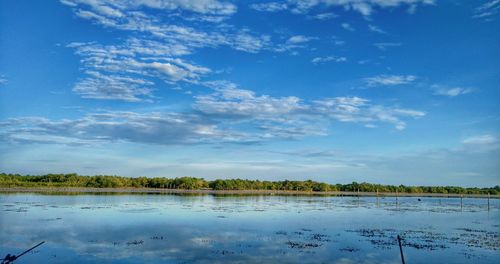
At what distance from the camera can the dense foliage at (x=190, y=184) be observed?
353ft

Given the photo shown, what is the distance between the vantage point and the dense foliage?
108m

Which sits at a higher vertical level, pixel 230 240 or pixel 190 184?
pixel 190 184

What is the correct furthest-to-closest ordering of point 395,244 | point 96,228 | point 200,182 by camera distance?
1. point 200,182
2. point 96,228
3. point 395,244

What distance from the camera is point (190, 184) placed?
415ft

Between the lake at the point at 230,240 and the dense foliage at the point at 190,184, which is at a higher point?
the dense foliage at the point at 190,184

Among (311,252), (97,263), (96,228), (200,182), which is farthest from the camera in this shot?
(200,182)

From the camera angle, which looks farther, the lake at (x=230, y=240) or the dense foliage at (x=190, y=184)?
the dense foliage at (x=190, y=184)

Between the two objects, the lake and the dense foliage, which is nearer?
the lake

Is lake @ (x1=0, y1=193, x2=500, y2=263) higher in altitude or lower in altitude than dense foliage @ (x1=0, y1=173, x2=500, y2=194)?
lower

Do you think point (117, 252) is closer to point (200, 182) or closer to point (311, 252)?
point (311, 252)

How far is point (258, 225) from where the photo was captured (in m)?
30.9

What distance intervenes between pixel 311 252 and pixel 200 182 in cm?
11179

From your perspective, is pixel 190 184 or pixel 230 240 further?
pixel 190 184

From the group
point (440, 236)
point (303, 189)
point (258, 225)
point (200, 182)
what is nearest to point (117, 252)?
point (258, 225)
